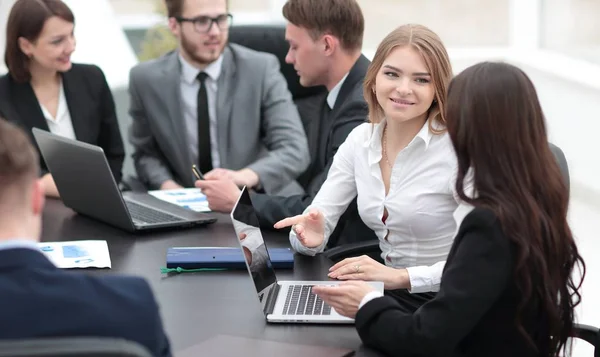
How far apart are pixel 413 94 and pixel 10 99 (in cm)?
168

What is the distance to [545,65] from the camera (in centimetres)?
599

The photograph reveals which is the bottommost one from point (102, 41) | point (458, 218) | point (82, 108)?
point (102, 41)

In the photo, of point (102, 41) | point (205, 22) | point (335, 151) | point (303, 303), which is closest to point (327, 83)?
point (335, 151)

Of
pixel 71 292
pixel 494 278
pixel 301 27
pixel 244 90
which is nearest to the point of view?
pixel 71 292

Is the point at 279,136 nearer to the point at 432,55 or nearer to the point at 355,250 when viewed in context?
the point at 355,250

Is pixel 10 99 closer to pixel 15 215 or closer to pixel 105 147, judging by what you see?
pixel 105 147

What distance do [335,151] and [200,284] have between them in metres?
0.75

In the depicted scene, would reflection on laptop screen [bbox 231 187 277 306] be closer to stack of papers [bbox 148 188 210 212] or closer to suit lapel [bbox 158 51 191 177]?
stack of papers [bbox 148 188 210 212]

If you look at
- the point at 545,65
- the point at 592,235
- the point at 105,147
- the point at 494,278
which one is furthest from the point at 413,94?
the point at 545,65

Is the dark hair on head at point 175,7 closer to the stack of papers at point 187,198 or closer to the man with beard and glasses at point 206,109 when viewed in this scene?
the man with beard and glasses at point 206,109

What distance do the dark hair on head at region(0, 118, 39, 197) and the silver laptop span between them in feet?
2.04

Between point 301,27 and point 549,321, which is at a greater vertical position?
point 301,27

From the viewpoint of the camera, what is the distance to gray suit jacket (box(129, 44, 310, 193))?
11.7ft

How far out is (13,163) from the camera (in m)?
1.36
